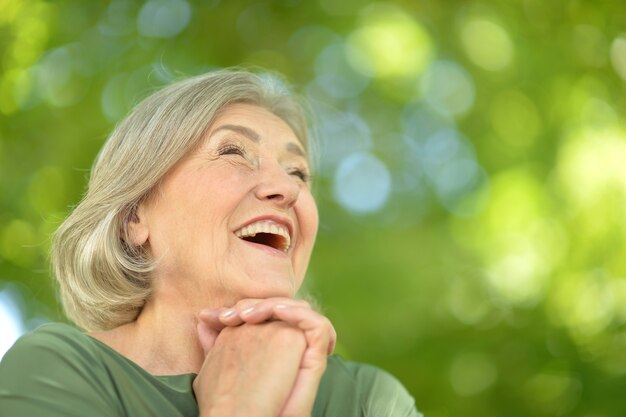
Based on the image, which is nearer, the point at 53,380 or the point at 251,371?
the point at 53,380

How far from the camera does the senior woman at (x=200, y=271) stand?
1700 millimetres

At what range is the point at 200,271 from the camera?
1.96 m

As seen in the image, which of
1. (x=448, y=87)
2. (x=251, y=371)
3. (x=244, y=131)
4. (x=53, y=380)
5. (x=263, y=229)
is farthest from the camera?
(x=448, y=87)

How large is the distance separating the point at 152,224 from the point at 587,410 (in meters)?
3.54

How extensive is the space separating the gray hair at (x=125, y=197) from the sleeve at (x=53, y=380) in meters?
0.39

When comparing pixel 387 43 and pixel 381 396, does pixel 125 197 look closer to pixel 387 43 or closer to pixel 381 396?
pixel 381 396

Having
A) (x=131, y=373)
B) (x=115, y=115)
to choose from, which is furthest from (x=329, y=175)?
(x=131, y=373)

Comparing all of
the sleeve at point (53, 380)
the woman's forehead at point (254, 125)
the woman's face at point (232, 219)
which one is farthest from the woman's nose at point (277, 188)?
the sleeve at point (53, 380)

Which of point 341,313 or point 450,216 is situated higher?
point 450,216

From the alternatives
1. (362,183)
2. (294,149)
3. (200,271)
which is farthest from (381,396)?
(362,183)

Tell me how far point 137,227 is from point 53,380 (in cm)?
60

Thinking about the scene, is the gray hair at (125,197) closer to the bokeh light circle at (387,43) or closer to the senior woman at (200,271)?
the senior woman at (200,271)

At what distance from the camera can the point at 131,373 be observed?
5.74 feet

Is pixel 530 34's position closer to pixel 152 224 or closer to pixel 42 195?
→ pixel 42 195
